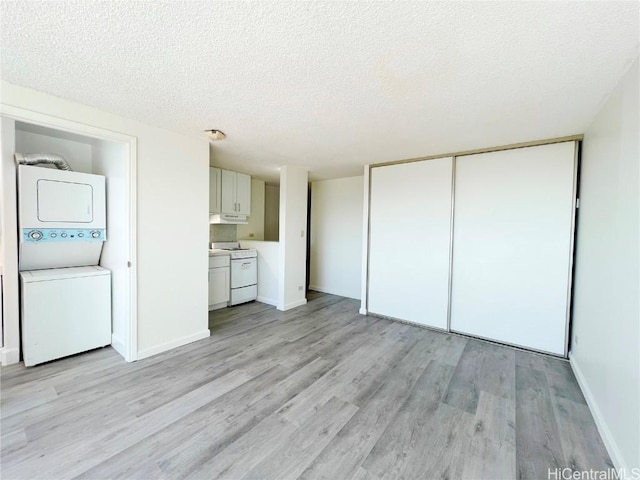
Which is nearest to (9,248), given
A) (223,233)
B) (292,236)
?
(223,233)

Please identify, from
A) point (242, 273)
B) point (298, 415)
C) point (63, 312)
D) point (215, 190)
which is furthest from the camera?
point (242, 273)

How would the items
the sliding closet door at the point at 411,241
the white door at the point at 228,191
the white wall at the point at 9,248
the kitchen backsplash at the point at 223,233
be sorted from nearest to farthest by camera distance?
1. the white wall at the point at 9,248
2. the sliding closet door at the point at 411,241
3. the white door at the point at 228,191
4. the kitchen backsplash at the point at 223,233

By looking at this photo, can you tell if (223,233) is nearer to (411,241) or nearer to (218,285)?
Result: (218,285)

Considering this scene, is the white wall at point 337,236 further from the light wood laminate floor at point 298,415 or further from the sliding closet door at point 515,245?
the light wood laminate floor at point 298,415

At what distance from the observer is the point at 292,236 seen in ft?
14.3

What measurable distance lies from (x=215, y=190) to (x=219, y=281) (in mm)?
1478

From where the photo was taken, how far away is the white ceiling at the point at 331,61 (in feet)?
4.05

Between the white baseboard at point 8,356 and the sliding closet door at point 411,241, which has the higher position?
the sliding closet door at point 411,241

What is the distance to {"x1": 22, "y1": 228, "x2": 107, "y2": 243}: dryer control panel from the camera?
246 centimetres

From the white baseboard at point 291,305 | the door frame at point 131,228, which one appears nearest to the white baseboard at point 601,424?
the white baseboard at point 291,305

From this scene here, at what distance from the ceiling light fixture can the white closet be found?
2.19 meters

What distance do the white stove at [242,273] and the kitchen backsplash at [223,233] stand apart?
200 mm

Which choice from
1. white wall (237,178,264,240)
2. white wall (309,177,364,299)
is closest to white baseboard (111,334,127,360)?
white wall (237,178,264,240)

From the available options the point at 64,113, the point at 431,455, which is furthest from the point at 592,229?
the point at 64,113
